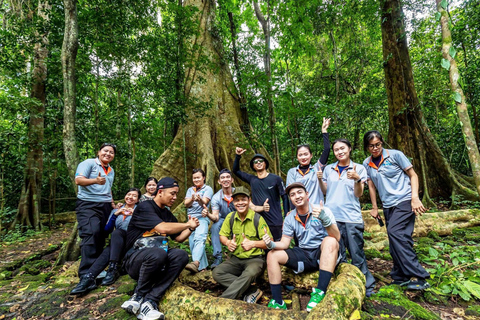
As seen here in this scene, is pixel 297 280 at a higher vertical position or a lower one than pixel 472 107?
lower

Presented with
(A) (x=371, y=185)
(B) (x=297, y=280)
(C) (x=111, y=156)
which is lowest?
(B) (x=297, y=280)

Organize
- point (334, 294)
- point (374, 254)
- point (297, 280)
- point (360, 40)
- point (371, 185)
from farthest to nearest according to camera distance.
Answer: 1. point (360, 40)
2. point (374, 254)
3. point (371, 185)
4. point (297, 280)
5. point (334, 294)

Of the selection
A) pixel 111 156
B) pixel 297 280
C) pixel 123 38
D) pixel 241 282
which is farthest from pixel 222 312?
pixel 123 38

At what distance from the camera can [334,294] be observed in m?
2.43

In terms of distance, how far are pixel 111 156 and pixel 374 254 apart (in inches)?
228

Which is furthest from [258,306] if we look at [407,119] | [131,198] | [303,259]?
[407,119]

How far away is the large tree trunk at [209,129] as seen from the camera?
7.32 metres

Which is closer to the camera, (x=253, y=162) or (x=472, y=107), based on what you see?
(x=253, y=162)

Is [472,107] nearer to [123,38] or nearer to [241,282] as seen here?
[241,282]

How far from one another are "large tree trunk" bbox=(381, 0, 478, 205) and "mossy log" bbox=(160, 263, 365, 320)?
20.8 feet

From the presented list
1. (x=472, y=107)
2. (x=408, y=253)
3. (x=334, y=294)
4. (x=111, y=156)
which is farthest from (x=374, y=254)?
(x=472, y=107)

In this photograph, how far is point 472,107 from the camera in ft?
26.2

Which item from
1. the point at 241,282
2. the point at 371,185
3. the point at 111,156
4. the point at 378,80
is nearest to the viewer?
the point at 241,282

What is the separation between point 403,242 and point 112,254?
15.2 ft
